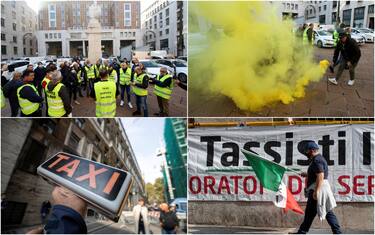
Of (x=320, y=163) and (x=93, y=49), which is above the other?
(x=93, y=49)

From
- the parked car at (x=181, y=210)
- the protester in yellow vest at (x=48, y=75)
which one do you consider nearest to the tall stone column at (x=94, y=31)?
the protester in yellow vest at (x=48, y=75)

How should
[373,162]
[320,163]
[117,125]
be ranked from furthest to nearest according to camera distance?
[117,125], [373,162], [320,163]

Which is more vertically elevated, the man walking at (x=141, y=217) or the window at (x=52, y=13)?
the window at (x=52, y=13)

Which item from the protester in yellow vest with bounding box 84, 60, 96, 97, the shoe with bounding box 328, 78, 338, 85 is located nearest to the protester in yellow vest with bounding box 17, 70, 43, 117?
the protester in yellow vest with bounding box 84, 60, 96, 97

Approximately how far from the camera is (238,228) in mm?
4531

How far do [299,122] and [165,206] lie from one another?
2.06 m

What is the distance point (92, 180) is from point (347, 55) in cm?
353

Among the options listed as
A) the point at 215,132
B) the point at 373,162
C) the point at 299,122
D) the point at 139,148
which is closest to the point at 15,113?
the point at 139,148

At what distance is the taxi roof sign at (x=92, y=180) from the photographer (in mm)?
2008

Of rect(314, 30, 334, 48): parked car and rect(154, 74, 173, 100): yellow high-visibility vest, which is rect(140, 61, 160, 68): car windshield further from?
rect(314, 30, 334, 48): parked car

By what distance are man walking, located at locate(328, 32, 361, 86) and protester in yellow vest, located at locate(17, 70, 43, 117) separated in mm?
3761

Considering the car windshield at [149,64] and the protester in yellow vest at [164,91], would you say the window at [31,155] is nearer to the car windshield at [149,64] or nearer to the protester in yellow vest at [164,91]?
the protester in yellow vest at [164,91]

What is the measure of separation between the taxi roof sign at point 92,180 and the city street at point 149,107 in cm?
210

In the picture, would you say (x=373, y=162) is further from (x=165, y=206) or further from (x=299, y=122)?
(x=165, y=206)
